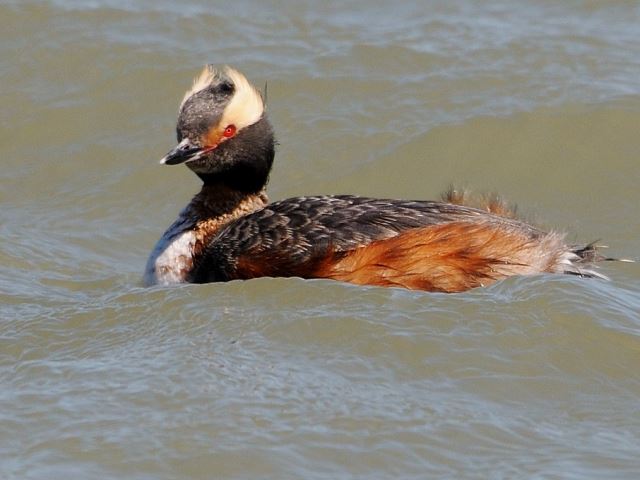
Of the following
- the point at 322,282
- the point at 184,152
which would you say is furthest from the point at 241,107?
the point at 322,282

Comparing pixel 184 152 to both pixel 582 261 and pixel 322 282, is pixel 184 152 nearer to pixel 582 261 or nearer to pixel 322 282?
pixel 322 282

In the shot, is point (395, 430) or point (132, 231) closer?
point (395, 430)

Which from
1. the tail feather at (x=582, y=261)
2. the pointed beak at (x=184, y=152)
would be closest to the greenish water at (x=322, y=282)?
the tail feather at (x=582, y=261)

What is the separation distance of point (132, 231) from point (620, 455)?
5.14m

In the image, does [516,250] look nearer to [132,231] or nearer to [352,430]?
[352,430]

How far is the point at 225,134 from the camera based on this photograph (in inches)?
324

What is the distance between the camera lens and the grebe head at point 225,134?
26.7 feet

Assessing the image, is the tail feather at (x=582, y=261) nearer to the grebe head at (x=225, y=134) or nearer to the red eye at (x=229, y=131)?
the grebe head at (x=225, y=134)

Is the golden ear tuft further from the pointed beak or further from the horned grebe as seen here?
the pointed beak

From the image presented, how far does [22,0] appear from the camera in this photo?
1260 centimetres

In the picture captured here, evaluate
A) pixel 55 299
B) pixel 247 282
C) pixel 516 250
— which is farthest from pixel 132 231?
pixel 516 250

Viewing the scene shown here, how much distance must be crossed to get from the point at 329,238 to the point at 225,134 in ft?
4.23

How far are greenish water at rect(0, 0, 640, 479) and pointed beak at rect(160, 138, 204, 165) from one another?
36.5 inches

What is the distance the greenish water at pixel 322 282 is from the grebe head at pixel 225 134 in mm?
972
